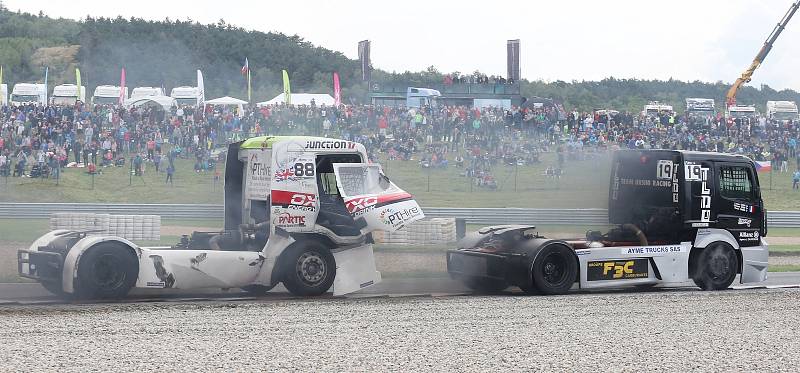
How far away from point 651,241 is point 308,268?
550 cm

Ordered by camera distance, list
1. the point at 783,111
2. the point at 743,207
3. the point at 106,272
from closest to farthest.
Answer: the point at 106,272, the point at 743,207, the point at 783,111

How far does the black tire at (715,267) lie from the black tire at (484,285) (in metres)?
3.23

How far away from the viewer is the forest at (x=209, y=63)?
59.9 meters

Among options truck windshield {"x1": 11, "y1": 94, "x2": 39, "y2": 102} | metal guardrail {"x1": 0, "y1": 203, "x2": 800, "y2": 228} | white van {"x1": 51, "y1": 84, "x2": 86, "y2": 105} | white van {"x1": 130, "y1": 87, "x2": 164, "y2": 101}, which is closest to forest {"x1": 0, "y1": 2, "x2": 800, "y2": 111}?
white van {"x1": 130, "y1": 87, "x2": 164, "y2": 101}

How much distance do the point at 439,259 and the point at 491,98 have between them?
3129cm

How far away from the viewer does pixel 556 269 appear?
50.2 ft

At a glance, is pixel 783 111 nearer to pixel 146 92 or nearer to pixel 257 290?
pixel 146 92

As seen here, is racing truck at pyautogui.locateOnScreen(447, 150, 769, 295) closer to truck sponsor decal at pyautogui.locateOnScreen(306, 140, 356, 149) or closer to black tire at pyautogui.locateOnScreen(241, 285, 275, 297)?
truck sponsor decal at pyautogui.locateOnScreen(306, 140, 356, 149)

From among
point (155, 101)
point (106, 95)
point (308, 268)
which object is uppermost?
point (106, 95)

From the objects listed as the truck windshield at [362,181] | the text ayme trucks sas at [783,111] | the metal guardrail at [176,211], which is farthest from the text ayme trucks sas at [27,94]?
the truck windshield at [362,181]

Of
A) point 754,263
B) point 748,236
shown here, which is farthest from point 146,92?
point 754,263

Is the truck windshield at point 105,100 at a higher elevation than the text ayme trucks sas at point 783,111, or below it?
higher

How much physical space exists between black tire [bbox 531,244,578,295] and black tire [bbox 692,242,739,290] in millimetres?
2308

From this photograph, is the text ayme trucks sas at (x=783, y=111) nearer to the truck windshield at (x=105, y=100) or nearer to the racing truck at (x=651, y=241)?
the truck windshield at (x=105, y=100)
